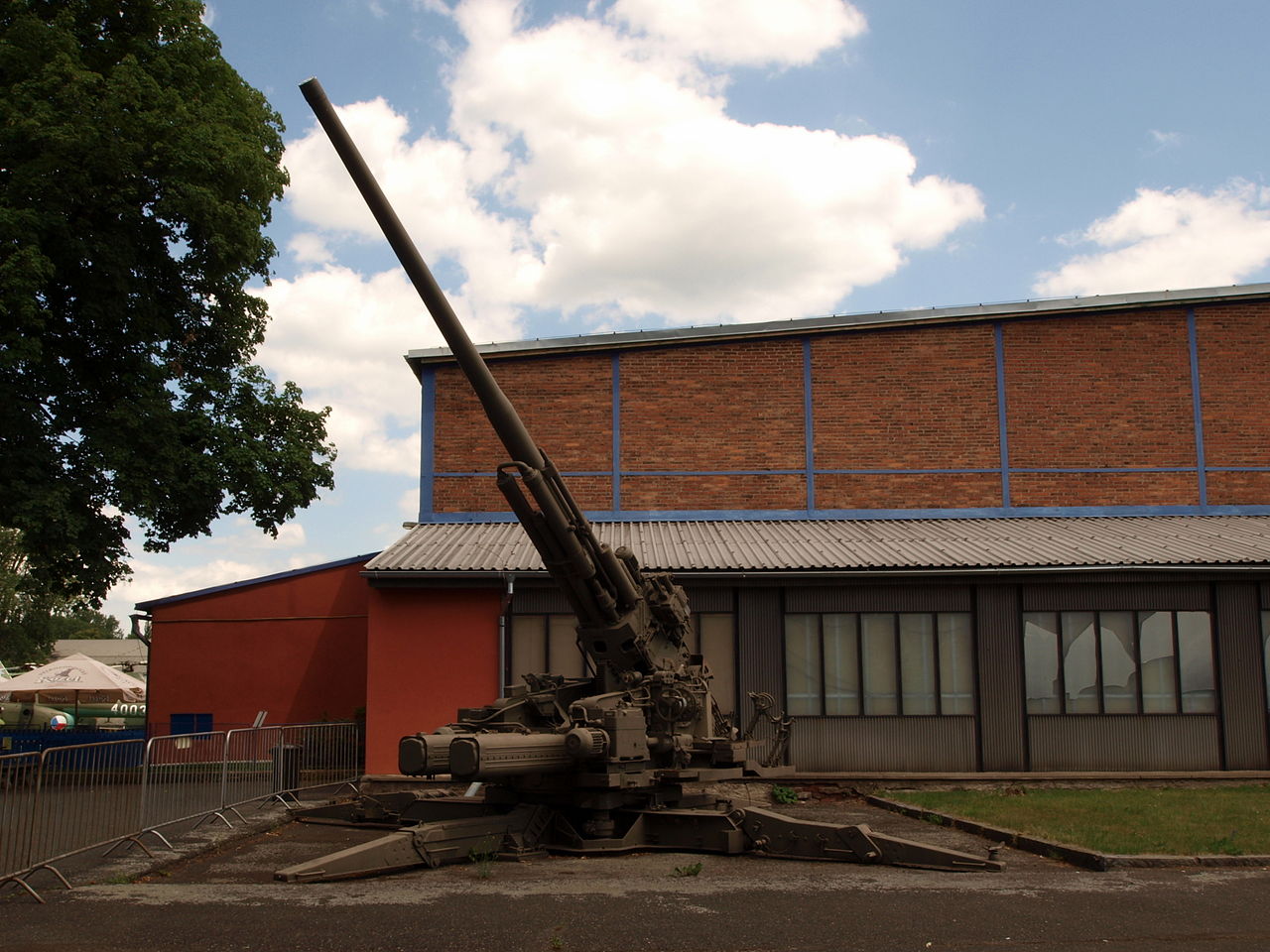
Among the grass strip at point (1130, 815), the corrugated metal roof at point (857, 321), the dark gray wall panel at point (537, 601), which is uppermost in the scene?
the corrugated metal roof at point (857, 321)

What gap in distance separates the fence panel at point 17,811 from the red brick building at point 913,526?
331 inches

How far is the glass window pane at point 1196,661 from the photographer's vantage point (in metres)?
18.2

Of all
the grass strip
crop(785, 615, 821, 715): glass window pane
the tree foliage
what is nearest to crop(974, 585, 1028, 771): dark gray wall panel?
the grass strip

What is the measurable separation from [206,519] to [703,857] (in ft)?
42.1

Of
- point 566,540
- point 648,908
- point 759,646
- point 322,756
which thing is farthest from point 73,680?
point 648,908

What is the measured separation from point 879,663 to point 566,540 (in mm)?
Result: 8628

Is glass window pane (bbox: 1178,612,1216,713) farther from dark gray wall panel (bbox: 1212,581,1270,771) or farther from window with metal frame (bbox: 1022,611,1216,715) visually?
dark gray wall panel (bbox: 1212,581,1270,771)

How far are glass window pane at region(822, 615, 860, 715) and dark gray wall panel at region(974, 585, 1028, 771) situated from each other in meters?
1.89

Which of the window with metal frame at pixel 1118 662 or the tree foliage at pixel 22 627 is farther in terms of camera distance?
the tree foliage at pixel 22 627

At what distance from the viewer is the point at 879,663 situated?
Answer: 18484mm

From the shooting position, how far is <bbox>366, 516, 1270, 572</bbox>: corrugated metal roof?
711 inches

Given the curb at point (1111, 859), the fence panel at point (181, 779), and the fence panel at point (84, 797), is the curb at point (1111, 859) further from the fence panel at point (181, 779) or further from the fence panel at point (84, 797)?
the fence panel at point (84, 797)

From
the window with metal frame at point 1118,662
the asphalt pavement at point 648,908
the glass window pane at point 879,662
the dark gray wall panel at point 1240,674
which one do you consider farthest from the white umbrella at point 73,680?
the dark gray wall panel at point 1240,674

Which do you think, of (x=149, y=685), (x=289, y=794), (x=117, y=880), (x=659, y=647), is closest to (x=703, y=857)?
(x=659, y=647)
